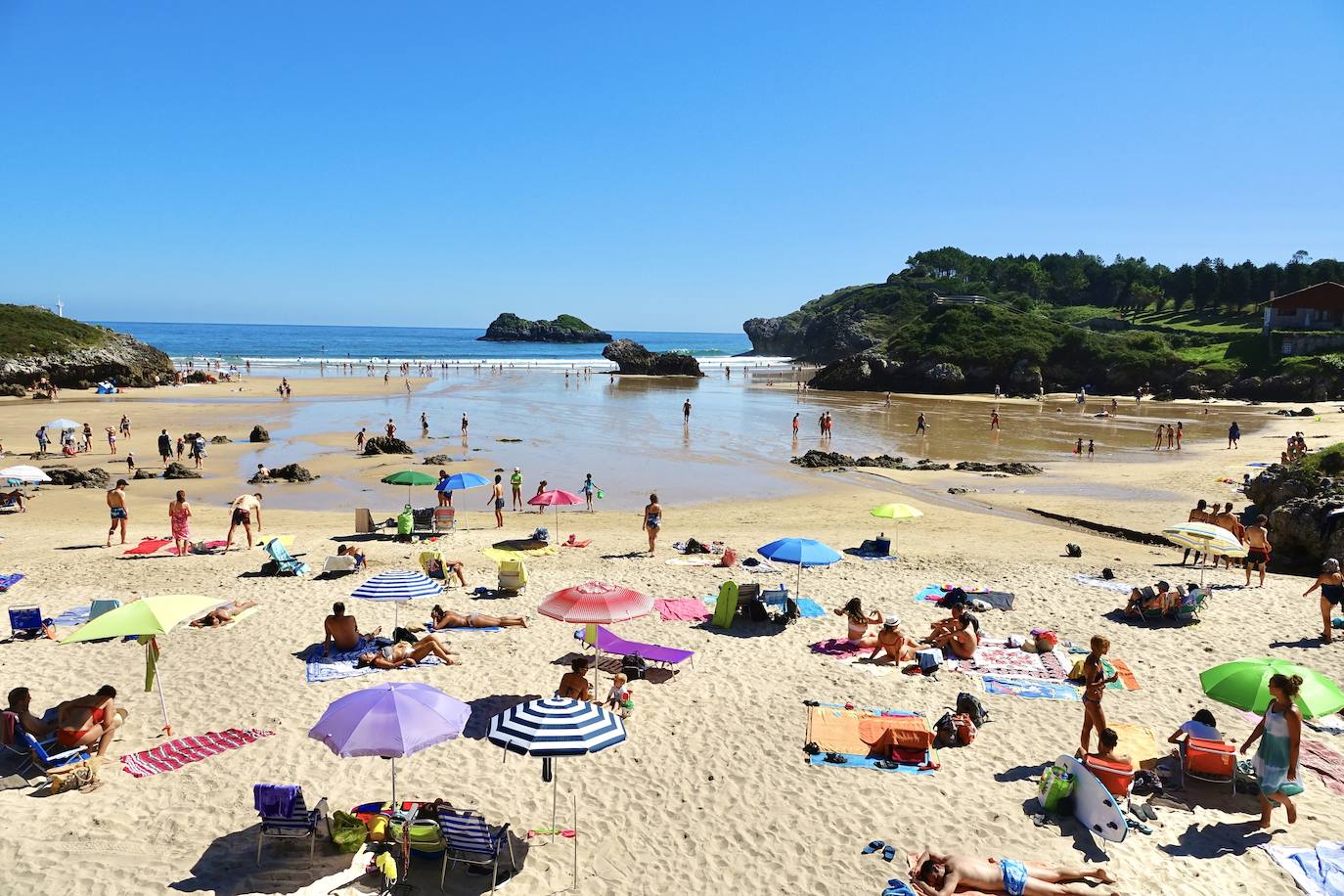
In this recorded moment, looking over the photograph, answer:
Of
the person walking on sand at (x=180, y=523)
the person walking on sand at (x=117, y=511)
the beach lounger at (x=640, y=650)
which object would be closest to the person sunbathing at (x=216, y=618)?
the person walking on sand at (x=180, y=523)

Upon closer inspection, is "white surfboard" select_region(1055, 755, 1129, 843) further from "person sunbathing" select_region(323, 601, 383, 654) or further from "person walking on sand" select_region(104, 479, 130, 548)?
"person walking on sand" select_region(104, 479, 130, 548)

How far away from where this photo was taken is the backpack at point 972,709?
9.84 meters

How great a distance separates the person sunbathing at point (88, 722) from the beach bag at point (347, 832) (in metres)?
2.99

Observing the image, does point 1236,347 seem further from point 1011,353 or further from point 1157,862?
Answer: point 1157,862

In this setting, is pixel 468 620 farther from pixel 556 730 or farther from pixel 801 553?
pixel 556 730

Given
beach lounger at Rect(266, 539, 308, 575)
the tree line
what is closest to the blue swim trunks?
beach lounger at Rect(266, 539, 308, 575)

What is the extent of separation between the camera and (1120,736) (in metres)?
9.38

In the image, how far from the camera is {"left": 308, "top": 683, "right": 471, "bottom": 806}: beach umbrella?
6.96m

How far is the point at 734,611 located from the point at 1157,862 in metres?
6.87

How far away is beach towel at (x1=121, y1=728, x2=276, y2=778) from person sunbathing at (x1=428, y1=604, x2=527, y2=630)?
3671 millimetres

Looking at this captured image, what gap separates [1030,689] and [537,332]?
175m

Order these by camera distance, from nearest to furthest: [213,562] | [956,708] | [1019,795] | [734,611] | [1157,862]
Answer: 1. [1157,862]
2. [1019,795]
3. [956,708]
4. [734,611]
5. [213,562]

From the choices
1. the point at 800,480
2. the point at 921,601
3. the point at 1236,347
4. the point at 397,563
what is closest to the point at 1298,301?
the point at 1236,347

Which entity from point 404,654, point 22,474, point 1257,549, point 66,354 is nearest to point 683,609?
point 404,654
